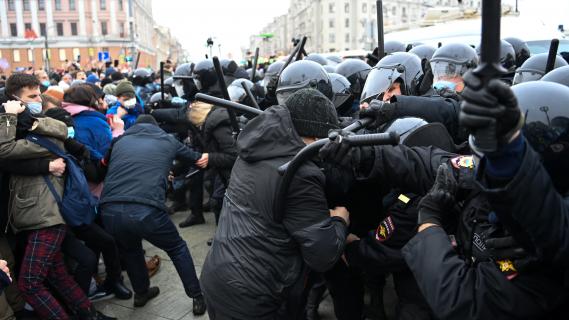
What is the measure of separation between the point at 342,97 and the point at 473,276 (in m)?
2.63

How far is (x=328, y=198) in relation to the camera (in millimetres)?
2707

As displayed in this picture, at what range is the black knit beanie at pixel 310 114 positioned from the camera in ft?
7.95

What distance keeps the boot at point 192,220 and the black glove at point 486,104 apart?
6.03m

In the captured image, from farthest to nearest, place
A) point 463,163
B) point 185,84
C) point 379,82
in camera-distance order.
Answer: point 185,84
point 379,82
point 463,163

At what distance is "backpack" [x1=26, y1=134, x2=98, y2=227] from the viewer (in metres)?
3.88

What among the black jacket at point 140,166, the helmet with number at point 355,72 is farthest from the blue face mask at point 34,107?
the helmet with number at point 355,72

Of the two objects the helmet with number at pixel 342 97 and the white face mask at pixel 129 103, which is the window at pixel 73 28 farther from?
the helmet with number at pixel 342 97

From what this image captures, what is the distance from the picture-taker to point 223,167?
17.0 feet

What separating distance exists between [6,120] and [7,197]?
66 centimetres

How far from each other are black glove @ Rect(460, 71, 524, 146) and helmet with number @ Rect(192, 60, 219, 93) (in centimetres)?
536

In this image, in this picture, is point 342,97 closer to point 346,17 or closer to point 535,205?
point 535,205

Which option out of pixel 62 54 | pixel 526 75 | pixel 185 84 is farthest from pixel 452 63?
pixel 62 54

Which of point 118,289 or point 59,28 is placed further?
point 59,28

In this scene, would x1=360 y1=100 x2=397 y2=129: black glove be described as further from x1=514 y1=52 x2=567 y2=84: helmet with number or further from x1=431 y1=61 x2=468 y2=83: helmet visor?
x1=514 y1=52 x2=567 y2=84: helmet with number
